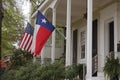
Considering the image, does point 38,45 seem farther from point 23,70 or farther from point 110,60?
point 110,60

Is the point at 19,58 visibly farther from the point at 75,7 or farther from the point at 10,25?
the point at 10,25

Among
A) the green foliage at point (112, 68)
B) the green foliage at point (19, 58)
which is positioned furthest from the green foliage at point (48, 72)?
the green foliage at point (19, 58)

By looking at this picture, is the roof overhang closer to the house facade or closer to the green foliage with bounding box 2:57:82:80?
the house facade

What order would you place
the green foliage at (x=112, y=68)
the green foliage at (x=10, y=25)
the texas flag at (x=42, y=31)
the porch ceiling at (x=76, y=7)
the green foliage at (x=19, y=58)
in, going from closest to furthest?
1. the green foliage at (x=112, y=68)
2. the texas flag at (x=42, y=31)
3. the porch ceiling at (x=76, y=7)
4. the green foliage at (x=19, y=58)
5. the green foliage at (x=10, y=25)

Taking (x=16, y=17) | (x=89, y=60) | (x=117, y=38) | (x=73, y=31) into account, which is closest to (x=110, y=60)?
(x=89, y=60)

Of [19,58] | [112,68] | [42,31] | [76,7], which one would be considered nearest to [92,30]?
[76,7]

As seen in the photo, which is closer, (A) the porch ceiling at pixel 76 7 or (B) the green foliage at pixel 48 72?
(B) the green foliage at pixel 48 72

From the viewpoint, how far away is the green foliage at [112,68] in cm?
1223

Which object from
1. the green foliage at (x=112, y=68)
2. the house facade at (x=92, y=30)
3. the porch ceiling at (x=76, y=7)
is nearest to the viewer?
the green foliage at (x=112, y=68)

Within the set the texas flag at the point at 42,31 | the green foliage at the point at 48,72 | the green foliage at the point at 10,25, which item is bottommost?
the green foliage at the point at 48,72

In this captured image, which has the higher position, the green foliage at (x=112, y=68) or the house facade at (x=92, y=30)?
the house facade at (x=92, y=30)

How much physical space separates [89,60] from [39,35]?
4773 millimetres

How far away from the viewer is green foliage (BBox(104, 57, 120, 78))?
482 inches

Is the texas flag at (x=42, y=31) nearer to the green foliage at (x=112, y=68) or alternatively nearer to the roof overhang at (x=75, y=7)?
the roof overhang at (x=75, y=7)
